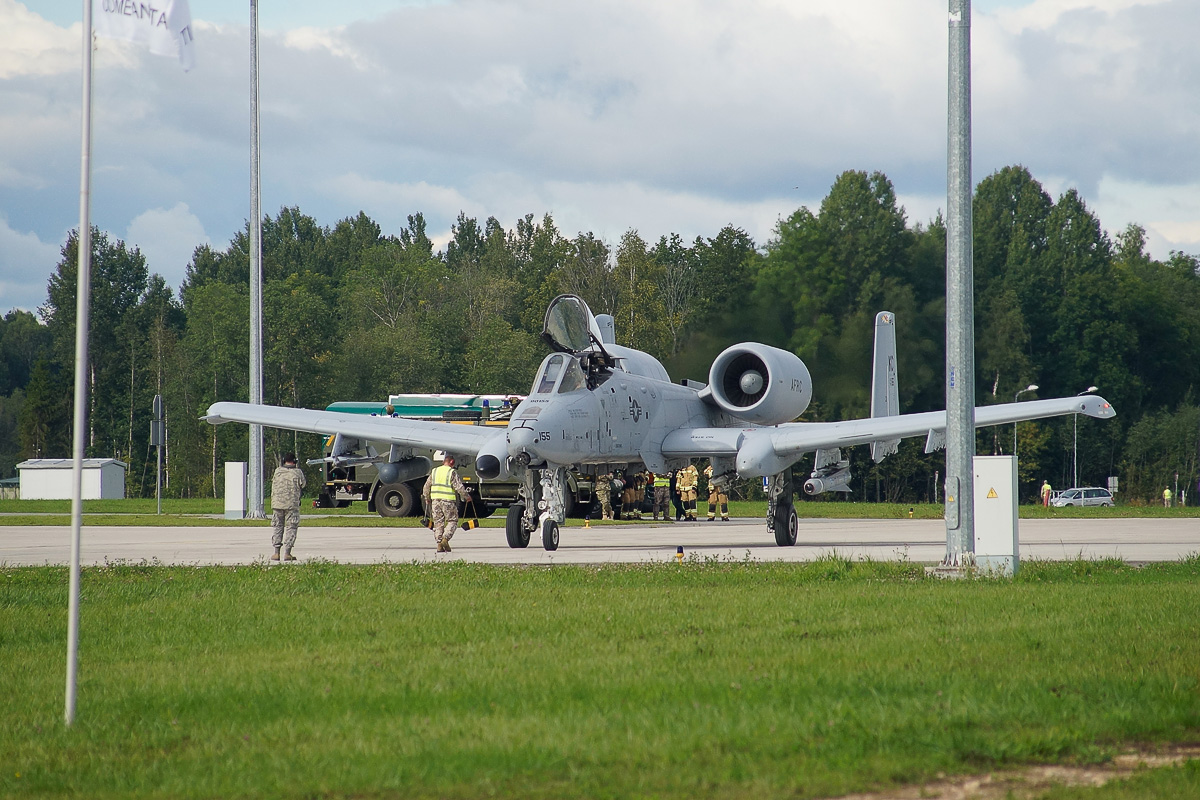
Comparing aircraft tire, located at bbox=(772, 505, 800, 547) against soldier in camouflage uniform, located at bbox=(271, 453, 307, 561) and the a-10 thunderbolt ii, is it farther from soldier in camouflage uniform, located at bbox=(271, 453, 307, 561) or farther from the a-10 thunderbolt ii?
soldier in camouflage uniform, located at bbox=(271, 453, 307, 561)

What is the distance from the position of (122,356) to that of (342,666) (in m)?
75.2

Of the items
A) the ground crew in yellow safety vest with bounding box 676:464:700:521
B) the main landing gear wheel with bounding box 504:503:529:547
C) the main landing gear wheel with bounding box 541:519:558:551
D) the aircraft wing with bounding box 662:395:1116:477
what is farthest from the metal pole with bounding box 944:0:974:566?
the ground crew in yellow safety vest with bounding box 676:464:700:521

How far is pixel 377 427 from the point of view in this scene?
68.4ft

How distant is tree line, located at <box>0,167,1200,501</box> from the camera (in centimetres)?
6119

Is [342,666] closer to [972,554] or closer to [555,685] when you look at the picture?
[555,685]

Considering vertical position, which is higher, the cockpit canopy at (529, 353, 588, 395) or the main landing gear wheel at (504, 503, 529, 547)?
the cockpit canopy at (529, 353, 588, 395)

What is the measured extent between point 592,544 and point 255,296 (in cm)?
1411

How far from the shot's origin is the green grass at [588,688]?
491 cm

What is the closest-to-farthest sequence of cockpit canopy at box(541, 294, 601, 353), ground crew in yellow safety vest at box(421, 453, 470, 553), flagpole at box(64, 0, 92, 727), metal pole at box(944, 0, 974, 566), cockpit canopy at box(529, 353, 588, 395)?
flagpole at box(64, 0, 92, 727)
metal pole at box(944, 0, 974, 566)
ground crew in yellow safety vest at box(421, 453, 470, 553)
cockpit canopy at box(529, 353, 588, 395)
cockpit canopy at box(541, 294, 601, 353)

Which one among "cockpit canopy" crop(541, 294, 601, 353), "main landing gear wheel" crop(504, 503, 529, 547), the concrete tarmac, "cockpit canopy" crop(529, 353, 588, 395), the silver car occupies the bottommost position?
the silver car

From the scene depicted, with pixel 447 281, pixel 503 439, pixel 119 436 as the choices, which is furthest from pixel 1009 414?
pixel 119 436

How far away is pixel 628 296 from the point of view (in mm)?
63719

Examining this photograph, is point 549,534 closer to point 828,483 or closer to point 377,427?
point 377,427

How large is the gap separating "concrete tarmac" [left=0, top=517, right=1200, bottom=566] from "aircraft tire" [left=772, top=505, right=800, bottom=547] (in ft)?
0.78
